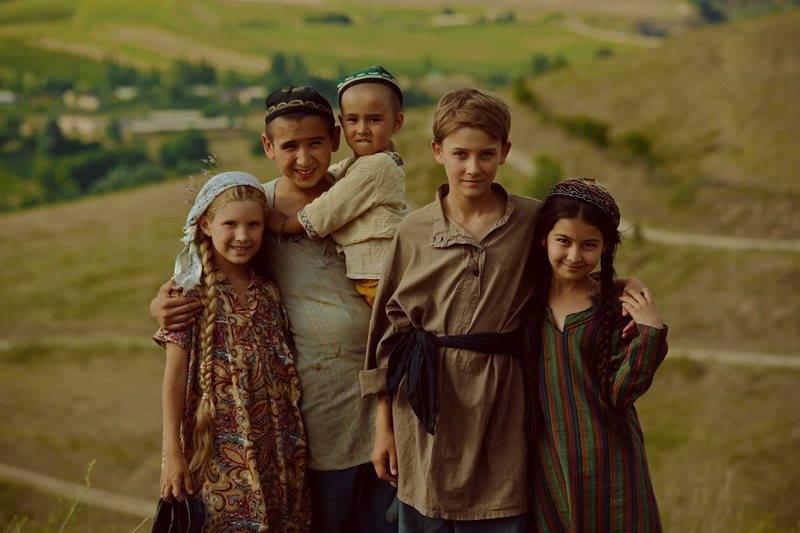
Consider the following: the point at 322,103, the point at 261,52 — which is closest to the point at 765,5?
the point at 261,52

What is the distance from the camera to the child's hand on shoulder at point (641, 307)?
121 inches

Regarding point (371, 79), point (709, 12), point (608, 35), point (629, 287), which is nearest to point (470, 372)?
point (629, 287)

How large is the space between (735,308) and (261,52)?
2091 inches

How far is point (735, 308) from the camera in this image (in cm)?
2612

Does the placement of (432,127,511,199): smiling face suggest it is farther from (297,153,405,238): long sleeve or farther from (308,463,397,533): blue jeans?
(308,463,397,533): blue jeans

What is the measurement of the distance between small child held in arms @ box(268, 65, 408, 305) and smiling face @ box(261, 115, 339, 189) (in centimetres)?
9

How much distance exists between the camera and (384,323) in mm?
3334

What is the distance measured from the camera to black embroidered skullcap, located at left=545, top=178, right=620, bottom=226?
3.11 metres

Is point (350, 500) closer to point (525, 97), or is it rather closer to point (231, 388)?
point (231, 388)

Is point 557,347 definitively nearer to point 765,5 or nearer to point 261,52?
point 261,52

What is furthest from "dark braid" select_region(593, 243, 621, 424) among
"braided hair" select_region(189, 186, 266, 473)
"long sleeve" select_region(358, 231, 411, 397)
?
"braided hair" select_region(189, 186, 266, 473)

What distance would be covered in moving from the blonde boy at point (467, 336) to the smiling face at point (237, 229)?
550 millimetres

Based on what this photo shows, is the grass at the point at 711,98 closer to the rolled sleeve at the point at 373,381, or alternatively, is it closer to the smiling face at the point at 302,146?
the smiling face at the point at 302,146

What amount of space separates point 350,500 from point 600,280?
48.1 inches
